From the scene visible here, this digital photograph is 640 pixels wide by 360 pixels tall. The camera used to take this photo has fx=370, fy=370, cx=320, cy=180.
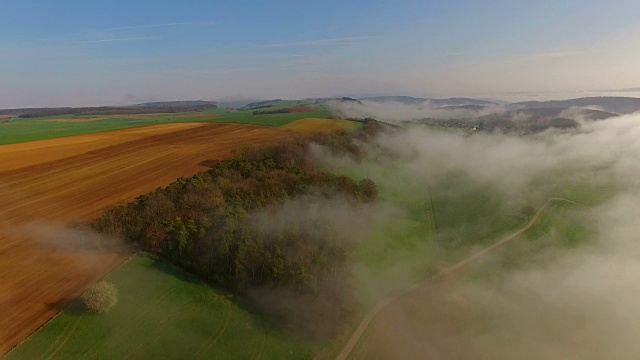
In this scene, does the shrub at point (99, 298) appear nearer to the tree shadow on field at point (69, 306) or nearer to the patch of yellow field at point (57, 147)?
the tree shadow on field at point (69, 306)

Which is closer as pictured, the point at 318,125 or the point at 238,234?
the point at 238,234

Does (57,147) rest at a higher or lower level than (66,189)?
higher

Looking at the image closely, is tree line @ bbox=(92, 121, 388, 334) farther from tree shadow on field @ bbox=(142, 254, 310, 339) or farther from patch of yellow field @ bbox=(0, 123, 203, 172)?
patch of yellow field @ bbox=(0, 123, 203, 172)

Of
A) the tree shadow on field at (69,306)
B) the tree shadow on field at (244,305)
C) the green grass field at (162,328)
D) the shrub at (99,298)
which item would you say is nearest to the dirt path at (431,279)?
the green grass field at (162,328)

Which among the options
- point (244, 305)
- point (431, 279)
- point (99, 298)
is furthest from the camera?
point (431, 279)

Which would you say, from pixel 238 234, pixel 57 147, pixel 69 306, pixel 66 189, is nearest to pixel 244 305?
pixel 238 234

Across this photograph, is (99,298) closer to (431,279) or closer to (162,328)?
(162,328)

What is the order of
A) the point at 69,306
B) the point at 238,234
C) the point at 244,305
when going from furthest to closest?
1. the point at 238,234
2. the point at 244,305
3. the point at 69,306

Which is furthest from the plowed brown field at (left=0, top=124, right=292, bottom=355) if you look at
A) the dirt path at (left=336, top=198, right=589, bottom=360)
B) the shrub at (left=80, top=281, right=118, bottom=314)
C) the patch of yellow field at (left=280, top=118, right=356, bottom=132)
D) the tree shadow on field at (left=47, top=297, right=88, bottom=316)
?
the dirt path at (left=336, top=198, right=589, bottom=360)
